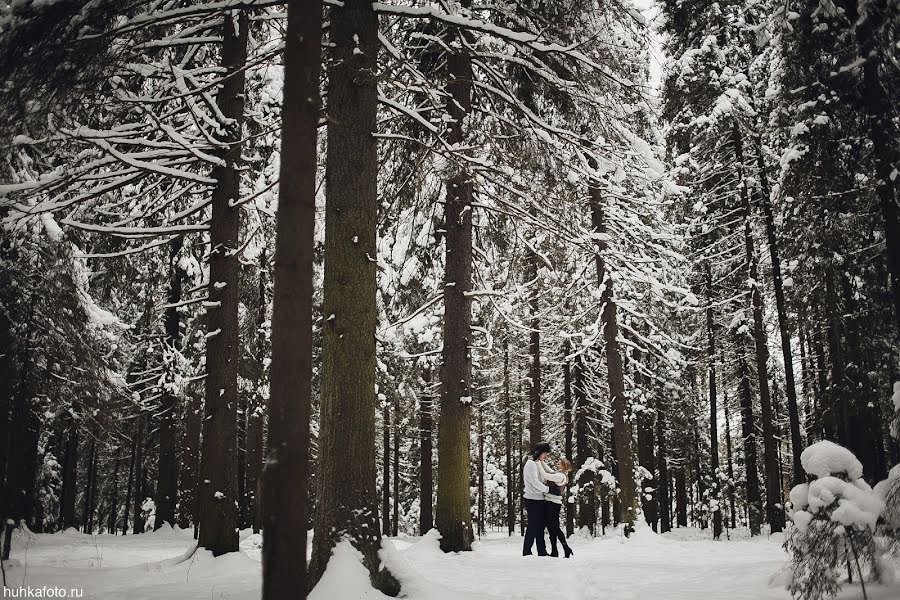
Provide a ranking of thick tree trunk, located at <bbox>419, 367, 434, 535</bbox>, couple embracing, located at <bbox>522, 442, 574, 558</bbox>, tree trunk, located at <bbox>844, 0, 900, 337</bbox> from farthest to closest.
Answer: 1. thick tree trunk, located at <bbox>419, 367, 434, 535</bbox>
2. couple embracing, located at <bbox>522, 442, 574, 558</bbox>
3. tree trunk, located at <bbox>844, 0, 900, 337</bbox>

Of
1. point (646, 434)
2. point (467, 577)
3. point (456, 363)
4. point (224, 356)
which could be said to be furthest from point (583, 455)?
point (224, 356)

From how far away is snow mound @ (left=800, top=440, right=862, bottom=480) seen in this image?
489cm

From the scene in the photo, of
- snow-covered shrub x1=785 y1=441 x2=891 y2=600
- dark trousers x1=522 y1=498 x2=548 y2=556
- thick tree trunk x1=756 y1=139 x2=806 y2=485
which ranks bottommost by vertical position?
dark trousers x1=522 y1=498 x2=548 y2=556

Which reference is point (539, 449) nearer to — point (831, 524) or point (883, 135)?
point (831, 524)

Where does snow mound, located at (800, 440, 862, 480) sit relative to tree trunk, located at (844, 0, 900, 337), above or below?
below

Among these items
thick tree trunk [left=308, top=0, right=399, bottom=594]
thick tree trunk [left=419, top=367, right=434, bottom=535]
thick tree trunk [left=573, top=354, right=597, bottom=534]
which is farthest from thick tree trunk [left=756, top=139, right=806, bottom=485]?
thick tree trunk [left=308, top=0, right=399, bottom=594]

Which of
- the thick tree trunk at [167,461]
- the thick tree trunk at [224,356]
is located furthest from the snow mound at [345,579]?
the thick tree trunk at [167,461]

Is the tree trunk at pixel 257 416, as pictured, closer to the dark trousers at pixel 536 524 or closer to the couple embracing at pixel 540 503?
the couple embracing at pixel 540 503

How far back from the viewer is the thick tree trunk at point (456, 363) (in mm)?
9586

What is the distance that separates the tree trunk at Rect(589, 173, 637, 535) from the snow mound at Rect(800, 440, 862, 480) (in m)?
10.1

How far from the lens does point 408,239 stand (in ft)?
40.2

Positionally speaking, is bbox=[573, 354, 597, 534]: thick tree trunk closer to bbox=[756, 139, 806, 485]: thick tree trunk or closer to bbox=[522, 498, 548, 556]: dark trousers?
bbox=[756, 139, 806, 485]: thick tree trunk

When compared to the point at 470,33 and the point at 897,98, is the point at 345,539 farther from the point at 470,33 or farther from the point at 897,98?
the point at 897,98

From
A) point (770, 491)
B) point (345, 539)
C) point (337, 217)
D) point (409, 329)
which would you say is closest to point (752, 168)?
point (770, 491)
